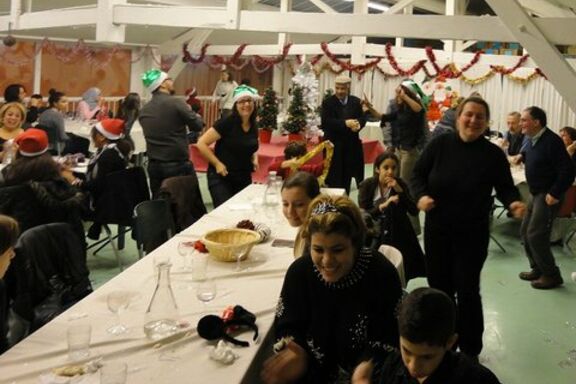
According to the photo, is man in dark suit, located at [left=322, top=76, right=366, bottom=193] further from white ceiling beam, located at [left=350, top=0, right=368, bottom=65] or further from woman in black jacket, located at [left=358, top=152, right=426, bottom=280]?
white ceiling beam, located at [left=350, top=0, right=368, bottom=65]

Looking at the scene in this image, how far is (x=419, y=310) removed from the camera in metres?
1.63

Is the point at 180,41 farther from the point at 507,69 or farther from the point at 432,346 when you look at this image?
the point at 432,346

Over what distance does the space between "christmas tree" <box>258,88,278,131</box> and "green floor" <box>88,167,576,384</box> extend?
128 inches

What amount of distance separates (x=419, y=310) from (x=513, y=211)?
1676mm

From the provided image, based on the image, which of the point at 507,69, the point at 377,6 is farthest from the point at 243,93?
the point at 377,6

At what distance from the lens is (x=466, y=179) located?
3078 mm

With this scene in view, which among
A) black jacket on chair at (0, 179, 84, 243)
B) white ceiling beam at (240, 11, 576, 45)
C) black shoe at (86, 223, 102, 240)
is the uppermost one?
white ceiling beam at (240, 11, 576, 45)

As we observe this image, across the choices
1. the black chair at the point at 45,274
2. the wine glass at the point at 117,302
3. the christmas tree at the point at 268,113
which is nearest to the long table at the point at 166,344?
the wine glass at the point at 117,302

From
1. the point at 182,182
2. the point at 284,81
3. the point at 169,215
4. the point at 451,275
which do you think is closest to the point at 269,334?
the point at 451,275

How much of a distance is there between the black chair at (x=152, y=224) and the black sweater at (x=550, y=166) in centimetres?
272

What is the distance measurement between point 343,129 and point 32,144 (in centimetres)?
344

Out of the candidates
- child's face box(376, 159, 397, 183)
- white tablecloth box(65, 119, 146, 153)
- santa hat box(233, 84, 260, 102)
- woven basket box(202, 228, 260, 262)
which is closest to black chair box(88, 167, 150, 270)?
santa hat box(233, 84, 260, 102)

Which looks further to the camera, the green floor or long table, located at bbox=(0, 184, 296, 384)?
the green floor

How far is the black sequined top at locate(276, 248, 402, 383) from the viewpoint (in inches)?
78.4
